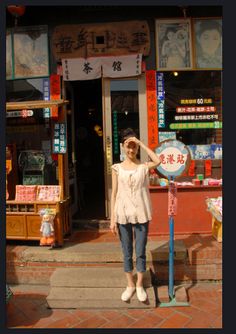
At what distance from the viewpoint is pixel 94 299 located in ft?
13.1

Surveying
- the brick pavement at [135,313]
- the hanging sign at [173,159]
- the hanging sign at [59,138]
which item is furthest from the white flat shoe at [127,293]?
the hanging sign at [59,138]

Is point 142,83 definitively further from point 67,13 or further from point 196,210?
point 196,210

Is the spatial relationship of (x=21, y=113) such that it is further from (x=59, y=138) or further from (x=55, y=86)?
(x=55, y=86)

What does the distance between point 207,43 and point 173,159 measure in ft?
9.79

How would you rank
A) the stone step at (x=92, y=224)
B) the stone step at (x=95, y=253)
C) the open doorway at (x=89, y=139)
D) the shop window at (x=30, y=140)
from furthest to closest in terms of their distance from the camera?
the open doorway at (x=89, y=139) < the stone step at (x=92, y=224) < the shop window at (x=30, y=140) < the stone step at (x=95, y=253)

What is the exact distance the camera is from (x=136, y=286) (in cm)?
400

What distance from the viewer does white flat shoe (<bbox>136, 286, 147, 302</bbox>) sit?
3859 millimetres

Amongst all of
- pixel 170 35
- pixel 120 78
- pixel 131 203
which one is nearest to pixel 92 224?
pixel 131 203

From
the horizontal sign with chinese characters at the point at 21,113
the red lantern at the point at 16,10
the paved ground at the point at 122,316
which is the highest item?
the red lantern at the point at 16,10

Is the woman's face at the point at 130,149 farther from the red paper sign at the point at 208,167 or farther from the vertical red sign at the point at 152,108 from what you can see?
the red paper sign at the point at 208,167

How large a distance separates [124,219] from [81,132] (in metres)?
6.63

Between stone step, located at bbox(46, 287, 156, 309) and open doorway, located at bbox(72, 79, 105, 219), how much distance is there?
4589 millimetres

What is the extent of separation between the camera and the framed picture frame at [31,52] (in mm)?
6000

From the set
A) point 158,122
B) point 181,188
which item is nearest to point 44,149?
point 158,122
